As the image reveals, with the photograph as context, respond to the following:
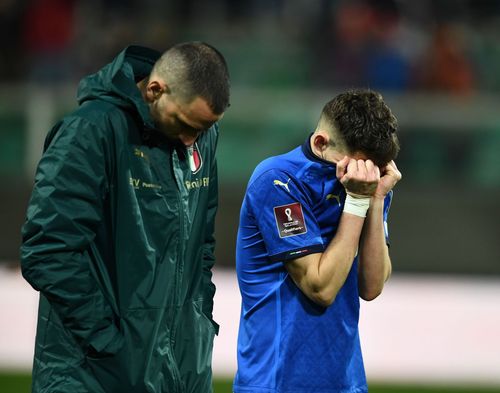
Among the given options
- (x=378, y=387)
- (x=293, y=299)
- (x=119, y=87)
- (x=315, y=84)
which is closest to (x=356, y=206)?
(x=293, y=299)

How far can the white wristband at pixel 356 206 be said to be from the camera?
11.3 feet

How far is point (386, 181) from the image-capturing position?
11.7 ft

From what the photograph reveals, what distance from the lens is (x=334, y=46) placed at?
12.4 meters

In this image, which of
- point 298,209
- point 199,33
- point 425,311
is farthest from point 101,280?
point 199,33

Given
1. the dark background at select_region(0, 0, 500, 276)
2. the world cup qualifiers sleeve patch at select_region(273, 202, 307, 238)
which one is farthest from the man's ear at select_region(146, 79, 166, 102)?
the dark background at select_region(0, 0, 500, 276)

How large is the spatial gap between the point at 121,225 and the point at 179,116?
1.32ft

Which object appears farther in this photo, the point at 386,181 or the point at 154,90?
the point at 386,181

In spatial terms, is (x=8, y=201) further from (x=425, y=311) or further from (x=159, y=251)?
(x=159, y=251)

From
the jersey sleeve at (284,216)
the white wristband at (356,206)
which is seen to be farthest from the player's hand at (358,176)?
the jersey sleeve at (284,216)

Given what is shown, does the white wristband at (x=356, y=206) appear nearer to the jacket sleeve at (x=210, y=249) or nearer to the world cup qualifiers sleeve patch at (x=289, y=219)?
the world cup qualifiers sleeve patch at (x=289, y=219)

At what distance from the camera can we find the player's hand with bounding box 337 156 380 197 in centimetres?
340

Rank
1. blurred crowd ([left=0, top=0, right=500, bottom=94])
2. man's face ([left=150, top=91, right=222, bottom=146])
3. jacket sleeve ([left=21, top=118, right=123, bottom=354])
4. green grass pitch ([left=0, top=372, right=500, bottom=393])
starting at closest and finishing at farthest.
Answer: jacket sleeve ([left=21, top=118, right=123, bottom=354]) → man's face ([left=150, top=91, right=222, bottom=146]) → green grass pitch ([left=0, top=372, right=500, bottom=393]) → blurred crowd ([left=0, top=0, right=500, bottom=94])

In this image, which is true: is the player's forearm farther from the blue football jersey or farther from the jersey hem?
the jersey hem

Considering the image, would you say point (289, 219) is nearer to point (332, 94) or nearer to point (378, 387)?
point (378, 387)
